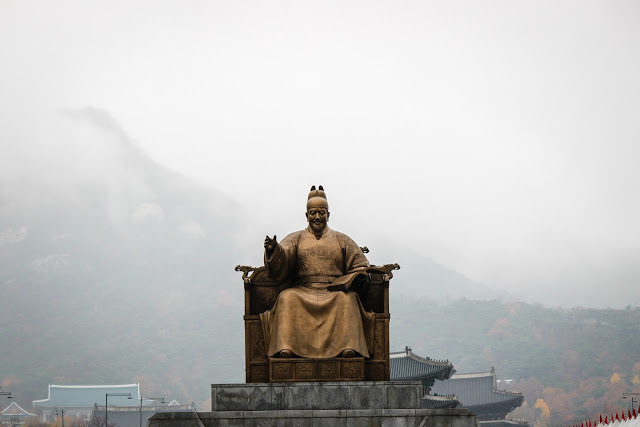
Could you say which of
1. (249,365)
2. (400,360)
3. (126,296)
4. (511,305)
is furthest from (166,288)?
(249,365)

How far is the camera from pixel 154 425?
27.3 ft

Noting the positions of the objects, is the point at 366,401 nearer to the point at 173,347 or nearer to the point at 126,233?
the point at 173,347

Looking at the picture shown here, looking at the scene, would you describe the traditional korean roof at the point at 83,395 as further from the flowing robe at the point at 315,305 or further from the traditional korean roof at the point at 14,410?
the flowing robe at the point at 315,305

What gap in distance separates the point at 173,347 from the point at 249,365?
55.0 m

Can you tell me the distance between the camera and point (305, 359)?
29.6 ft

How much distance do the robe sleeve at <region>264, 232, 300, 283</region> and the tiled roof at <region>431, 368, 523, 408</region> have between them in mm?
34880

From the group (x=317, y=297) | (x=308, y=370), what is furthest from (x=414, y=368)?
(x=308, y=370)

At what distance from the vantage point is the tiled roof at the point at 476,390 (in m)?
44.2

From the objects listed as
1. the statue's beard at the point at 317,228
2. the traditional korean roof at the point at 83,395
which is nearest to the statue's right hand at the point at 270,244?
the statue's beard at the point at 317,228

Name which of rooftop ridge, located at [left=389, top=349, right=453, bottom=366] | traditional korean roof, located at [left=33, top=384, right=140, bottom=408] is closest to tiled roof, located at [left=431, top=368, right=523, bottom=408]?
rooftop ridge, located at [left=389, top=349, right=453, bottom=366]

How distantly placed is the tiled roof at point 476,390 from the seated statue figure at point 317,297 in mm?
34743

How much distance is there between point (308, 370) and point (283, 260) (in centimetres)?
114

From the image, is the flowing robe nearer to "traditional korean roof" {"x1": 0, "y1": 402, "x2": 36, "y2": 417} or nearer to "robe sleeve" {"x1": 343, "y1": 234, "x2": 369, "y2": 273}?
"robe sleeve" {"x1": 343, "y1": 234, "x2": 369, "y2": 273}

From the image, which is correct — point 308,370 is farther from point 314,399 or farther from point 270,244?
point 270,244
